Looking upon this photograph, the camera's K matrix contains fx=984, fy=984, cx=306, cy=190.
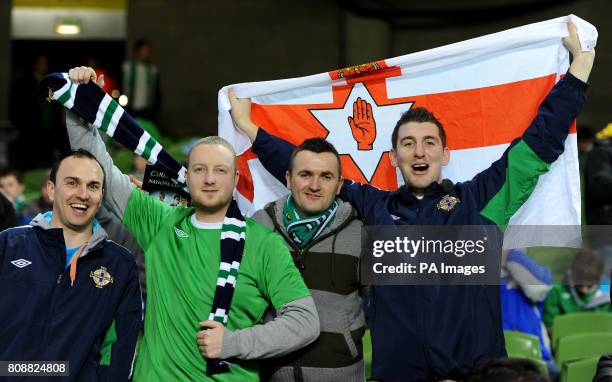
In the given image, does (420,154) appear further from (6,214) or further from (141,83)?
(141,83)

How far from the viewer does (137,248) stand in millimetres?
5441

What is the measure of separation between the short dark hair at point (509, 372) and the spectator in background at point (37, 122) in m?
10.0

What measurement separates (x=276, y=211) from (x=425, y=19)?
10560mm

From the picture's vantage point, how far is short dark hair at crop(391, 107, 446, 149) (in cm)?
429

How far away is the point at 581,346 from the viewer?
5918 mm

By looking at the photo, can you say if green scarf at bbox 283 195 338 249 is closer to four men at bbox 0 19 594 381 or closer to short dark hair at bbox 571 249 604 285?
four men at bbox 0 19 594 381

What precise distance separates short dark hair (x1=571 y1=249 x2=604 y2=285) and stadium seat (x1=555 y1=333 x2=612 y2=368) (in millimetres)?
1123

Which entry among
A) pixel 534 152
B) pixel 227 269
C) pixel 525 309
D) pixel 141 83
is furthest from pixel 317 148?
pixel 141 83

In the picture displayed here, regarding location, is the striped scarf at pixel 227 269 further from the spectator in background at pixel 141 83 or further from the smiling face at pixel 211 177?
the spectator in background at pixel 141 83

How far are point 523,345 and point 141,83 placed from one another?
7.67 meters

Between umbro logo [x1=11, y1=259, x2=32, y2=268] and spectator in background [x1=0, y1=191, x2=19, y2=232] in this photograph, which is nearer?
umbro logo [x1=11, y1=259, x2=32, y2=268]

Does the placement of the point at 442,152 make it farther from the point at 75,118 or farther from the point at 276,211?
the point at 75,118

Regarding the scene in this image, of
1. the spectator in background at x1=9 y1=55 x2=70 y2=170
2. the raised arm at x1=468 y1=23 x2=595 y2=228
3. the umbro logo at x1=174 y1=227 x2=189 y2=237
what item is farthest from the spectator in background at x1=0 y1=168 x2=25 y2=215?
the raised arm at x1=468 y1=23 x2=595 y2=228

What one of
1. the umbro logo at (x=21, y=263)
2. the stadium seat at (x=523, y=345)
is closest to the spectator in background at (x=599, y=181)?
the stadium seat at (x=523, y=345)
